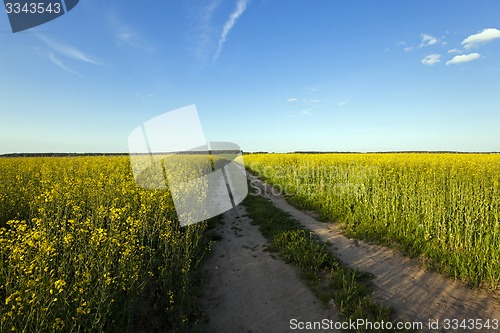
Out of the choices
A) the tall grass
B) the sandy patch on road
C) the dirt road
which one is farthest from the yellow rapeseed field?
the tall grass

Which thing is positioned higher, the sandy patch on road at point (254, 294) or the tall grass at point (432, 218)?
the tall grass at point (432, 218)

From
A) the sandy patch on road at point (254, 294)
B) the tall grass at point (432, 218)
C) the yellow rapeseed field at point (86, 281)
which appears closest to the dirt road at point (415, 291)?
the tall grass at point (432, 218)

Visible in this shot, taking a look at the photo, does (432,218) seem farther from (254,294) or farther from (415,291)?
(254,294)

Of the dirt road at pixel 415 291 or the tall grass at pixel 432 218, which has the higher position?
the tall grass at pixel 432 218

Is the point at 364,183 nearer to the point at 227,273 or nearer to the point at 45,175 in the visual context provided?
the point at 227,273

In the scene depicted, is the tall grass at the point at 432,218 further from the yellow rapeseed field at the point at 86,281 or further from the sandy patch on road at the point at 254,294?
the yellow rapeseed field at the point at 86,281

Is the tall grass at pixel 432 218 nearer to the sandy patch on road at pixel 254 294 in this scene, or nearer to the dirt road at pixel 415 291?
the dirt road at pixel 415 291

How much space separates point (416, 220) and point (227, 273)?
5770 millimetres

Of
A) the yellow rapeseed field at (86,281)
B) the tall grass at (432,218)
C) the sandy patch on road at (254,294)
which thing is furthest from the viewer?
the tall grass at (432,218)

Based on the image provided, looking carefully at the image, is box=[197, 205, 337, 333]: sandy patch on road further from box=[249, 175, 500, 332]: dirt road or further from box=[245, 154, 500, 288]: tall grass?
box=[245, 154, 500, 288]: tall grass

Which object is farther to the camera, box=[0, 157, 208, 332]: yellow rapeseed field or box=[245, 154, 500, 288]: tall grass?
box=[245, 154, 500, 288]: tall grass

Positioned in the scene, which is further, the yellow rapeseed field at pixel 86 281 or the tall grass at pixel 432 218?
the tall grass at pixel 432 218

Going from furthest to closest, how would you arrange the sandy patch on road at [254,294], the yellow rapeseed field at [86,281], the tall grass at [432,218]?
the tall grass at [432,218], the sandy patch on road at [254,294], the yellow rapeseed field at [86,281]

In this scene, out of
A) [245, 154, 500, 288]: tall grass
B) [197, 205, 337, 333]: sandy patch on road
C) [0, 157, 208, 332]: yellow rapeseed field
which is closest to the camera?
[0, 157, 208, 332]: yellow rapeseed field
